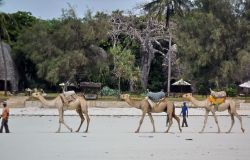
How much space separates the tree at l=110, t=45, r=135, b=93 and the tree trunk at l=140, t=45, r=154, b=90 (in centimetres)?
366

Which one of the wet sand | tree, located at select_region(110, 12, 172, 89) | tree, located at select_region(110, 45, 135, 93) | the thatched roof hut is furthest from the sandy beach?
tree, located at select_region(110, 12, 172, 89)

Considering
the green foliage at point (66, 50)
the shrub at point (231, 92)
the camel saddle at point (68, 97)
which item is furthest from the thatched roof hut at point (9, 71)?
the camel saddle at point (68, 97)

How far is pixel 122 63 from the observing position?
6881cm

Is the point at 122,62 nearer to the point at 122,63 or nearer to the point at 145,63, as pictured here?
the point at 122,63

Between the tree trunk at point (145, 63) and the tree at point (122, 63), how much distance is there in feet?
12.0

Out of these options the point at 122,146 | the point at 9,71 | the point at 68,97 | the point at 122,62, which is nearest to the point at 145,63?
the point at 122,62

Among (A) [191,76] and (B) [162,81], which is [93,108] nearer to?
(A) [191,76]

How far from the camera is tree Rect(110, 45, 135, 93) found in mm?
68938

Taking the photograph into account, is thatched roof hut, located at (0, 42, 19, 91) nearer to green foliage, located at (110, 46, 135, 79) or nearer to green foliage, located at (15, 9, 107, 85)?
green foliage, located at (15, 9, 107, 85)

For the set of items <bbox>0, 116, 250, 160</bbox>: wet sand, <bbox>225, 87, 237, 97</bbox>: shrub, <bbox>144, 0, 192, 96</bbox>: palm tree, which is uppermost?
<bbox>144, 0, 192, 96</bbox>: palm tree

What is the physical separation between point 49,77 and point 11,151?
1778 inches

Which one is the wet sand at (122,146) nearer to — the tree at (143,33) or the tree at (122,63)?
the tree at (122,63)

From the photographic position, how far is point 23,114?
46.2 metres

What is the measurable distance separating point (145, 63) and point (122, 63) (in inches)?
239
